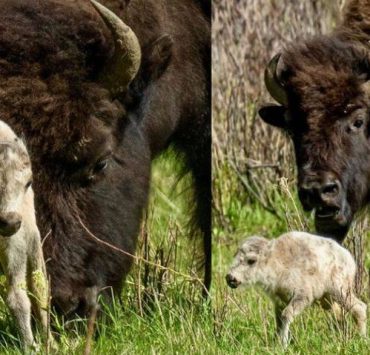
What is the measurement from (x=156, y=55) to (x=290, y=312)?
5.92 ft

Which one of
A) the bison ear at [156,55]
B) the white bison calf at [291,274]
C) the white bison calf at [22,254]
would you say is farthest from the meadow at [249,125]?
the white bison calf at [22,254]

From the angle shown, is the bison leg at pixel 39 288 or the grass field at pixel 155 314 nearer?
the bison leg at pixel 39 288

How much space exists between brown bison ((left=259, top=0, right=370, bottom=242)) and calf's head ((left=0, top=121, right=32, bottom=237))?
2308 mm

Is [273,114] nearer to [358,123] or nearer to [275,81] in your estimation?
[275,81]

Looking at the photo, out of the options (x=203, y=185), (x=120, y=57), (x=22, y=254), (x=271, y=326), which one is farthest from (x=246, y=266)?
(x=203, y=185)

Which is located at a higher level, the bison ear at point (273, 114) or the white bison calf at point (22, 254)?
the white bison calf at point (22, 254)

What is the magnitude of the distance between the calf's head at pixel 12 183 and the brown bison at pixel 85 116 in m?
0.75

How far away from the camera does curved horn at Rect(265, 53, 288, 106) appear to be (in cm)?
783

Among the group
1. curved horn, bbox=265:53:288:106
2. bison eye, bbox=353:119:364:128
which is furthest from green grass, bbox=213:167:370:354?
curved horn, bbox=265:53:288:106

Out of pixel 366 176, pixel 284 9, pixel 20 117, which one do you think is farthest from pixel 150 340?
pixel 284 9

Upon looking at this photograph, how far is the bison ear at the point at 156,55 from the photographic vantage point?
700cm

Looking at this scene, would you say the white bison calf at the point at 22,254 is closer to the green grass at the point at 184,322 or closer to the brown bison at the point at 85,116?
the green grass at the point at 184,322

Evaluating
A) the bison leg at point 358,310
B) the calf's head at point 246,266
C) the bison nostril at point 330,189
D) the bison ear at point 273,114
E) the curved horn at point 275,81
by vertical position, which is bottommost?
the bison leg at point 358,310

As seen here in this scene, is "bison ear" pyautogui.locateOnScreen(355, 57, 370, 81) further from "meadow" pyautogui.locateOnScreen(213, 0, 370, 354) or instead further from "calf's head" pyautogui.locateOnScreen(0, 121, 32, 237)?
"calf's head" pyautogui.locateOnScreen(0, 121, 32, 237)
